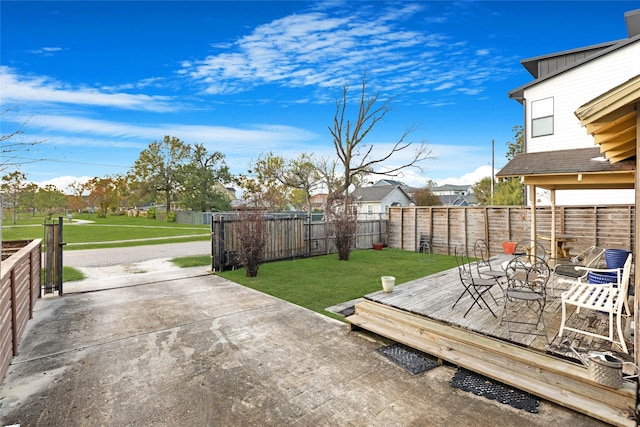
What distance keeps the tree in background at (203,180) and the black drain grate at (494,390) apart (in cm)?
3303

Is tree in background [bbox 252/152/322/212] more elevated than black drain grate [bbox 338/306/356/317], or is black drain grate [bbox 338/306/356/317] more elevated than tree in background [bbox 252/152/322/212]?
tree in background [bbox 252/152/322/212]

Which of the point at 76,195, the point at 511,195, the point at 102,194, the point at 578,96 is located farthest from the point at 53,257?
→ the point at 76,195

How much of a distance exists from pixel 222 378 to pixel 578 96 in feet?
41.0

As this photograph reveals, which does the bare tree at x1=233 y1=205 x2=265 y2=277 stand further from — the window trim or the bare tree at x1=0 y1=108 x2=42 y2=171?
the window trim

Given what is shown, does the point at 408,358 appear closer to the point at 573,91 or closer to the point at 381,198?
the point at 573,91

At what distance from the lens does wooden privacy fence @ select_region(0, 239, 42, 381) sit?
314 cm

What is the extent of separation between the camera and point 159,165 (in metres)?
35.2

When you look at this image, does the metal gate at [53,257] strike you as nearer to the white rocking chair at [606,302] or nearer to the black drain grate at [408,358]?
the black drain grate at [408,358]

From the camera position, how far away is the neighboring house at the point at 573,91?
359 inches

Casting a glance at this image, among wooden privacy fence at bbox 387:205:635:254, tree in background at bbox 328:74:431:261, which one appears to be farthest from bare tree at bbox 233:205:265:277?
tree in background at bbox 328:74:431:261

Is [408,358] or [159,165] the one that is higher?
[159,165]

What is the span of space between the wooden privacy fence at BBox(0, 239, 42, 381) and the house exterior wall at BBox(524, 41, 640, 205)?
12.8 metres

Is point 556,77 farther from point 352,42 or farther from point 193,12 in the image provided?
point 193,12

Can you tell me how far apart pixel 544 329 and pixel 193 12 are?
1214cm
